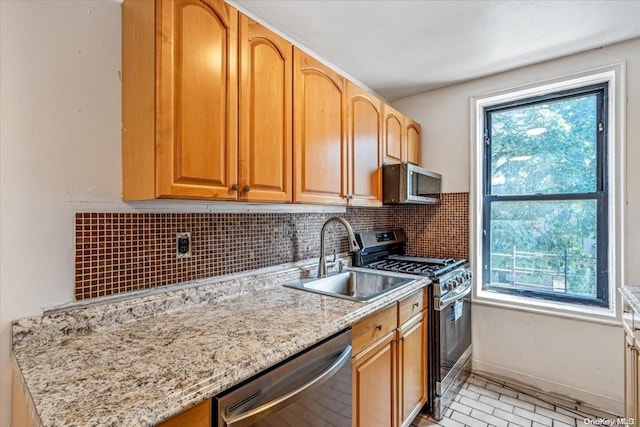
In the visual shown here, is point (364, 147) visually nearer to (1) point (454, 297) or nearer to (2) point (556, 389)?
(1) point (454, 297)

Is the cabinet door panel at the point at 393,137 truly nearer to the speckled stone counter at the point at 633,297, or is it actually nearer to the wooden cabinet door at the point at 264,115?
the wooden cabinet door at the point at 264,115

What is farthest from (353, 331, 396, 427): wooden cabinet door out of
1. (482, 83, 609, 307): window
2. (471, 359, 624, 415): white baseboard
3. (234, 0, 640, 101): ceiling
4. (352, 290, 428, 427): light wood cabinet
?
(234, 0, 640, 101): ceiling

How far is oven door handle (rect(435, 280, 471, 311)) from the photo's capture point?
1.93 m

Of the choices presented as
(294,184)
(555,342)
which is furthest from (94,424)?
(555,342)

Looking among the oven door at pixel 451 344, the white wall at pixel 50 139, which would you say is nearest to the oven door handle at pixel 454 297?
the oven door at pixel 451 344

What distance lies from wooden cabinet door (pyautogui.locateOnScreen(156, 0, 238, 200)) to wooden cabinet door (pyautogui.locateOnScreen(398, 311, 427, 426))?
120 centimetres

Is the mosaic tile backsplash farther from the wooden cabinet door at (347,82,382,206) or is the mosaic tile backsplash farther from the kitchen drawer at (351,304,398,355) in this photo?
the kitchen drawer at (351,304,398,355)

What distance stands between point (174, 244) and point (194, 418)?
793 mm

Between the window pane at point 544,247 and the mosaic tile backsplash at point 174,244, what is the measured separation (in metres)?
1.14

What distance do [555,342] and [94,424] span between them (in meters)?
2.68

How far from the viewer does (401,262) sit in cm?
242

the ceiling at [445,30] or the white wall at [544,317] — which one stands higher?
the ceiling at [445,30]

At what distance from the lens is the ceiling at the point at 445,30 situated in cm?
161

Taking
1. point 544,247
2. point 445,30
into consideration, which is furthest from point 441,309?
point 445,30
